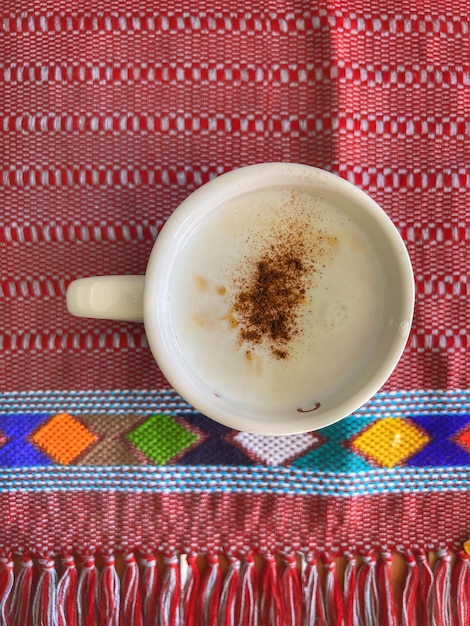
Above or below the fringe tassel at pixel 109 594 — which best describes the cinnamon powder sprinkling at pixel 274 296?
above

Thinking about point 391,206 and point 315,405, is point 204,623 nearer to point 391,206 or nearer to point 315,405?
point 315,405

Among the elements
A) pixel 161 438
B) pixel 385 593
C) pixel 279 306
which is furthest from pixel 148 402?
pixel 385 593

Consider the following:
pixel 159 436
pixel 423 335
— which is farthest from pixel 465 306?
pixel 159 436

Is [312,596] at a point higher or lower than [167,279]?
lower

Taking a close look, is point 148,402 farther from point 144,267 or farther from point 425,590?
point 425,590

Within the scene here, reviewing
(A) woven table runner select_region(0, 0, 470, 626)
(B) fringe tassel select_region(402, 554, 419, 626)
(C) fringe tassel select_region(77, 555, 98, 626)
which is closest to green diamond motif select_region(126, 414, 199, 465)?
(A) woven table runner select_region(0, 0, 470, 626)

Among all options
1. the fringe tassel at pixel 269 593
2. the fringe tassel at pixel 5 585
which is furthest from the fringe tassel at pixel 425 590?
the fringe tassel at pixel 5 585

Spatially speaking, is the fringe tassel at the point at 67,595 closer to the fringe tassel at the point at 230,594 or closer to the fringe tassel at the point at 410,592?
the fringe tassel at the point at 230,594
